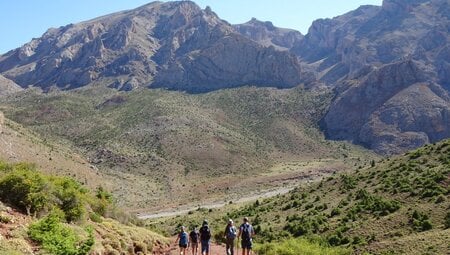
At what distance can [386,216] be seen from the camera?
40.3 meters

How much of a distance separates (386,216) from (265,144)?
104627 mm

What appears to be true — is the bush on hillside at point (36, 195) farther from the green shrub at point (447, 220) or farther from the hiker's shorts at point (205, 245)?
the green shrub at point (447, 220)

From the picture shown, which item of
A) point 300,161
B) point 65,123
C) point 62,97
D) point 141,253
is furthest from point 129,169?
point 141,253

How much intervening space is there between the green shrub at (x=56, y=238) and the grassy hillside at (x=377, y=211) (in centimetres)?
1728

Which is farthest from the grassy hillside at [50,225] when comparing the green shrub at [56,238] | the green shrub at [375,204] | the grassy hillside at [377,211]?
the green shrub at [375,204]

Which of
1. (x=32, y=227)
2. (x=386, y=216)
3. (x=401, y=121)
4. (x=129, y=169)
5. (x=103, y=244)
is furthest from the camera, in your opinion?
(x=401, y=121)

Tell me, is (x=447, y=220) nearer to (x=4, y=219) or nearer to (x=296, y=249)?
(x=296, y=249)

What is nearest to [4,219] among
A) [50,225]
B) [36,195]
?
[50,225]

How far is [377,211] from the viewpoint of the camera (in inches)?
1656

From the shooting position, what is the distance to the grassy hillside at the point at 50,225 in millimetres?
17250

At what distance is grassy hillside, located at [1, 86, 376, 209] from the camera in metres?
112

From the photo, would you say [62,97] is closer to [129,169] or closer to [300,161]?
[129,169]

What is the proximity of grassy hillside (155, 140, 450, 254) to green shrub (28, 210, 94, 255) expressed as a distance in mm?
17281

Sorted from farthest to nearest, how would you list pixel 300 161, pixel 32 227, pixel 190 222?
pixel 300 161 < pixel 190 222 < pixel 32 227
